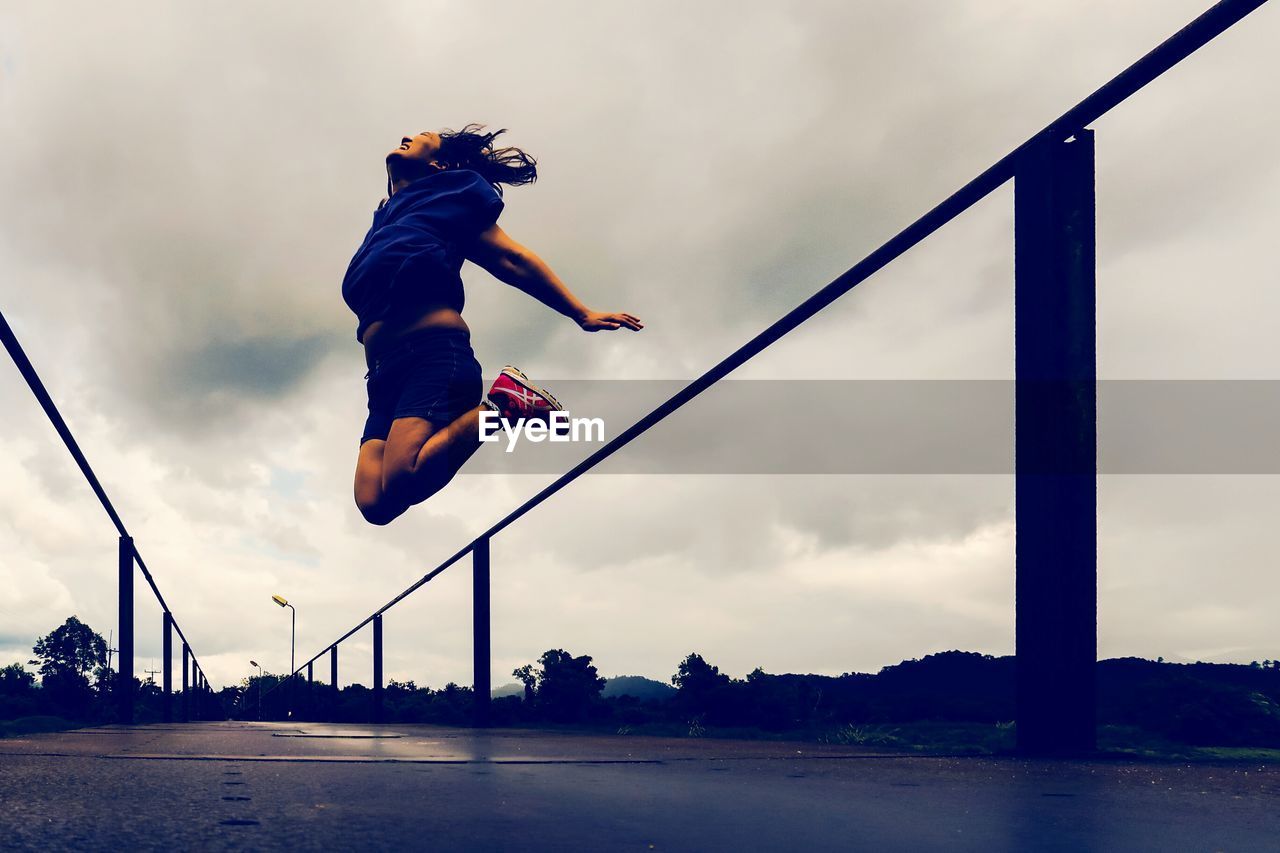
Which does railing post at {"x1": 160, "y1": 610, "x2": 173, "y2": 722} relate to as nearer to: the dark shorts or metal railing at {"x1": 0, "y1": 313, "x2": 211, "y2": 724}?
metal railing at {"x1": 0, "y1": 313, "x2": 211, "y2": 724}

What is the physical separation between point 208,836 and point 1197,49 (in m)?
2.07

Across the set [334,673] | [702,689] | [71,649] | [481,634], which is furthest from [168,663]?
[71,649]

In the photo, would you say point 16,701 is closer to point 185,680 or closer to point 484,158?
point 185,680

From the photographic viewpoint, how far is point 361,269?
4.03 meters

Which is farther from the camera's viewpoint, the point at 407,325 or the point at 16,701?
the point at 16,701

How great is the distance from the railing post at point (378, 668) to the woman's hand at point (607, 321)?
804 centimetres

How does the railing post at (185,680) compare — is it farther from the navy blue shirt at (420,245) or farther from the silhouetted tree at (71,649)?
the silhouetted tree at (71,649)

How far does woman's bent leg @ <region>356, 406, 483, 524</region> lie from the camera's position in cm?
365

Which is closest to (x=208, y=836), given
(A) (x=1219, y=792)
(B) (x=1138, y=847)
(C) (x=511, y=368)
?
(B) (x=1138, y=847)

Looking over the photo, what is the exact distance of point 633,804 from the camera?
1.61 m

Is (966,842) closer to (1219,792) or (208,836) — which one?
(1219,792)


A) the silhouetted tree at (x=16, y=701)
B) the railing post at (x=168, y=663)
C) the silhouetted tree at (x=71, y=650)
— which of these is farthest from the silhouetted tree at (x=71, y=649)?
the railing post at (x=168, y=663)

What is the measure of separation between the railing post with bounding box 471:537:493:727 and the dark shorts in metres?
2.57

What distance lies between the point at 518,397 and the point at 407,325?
0.69 meters
